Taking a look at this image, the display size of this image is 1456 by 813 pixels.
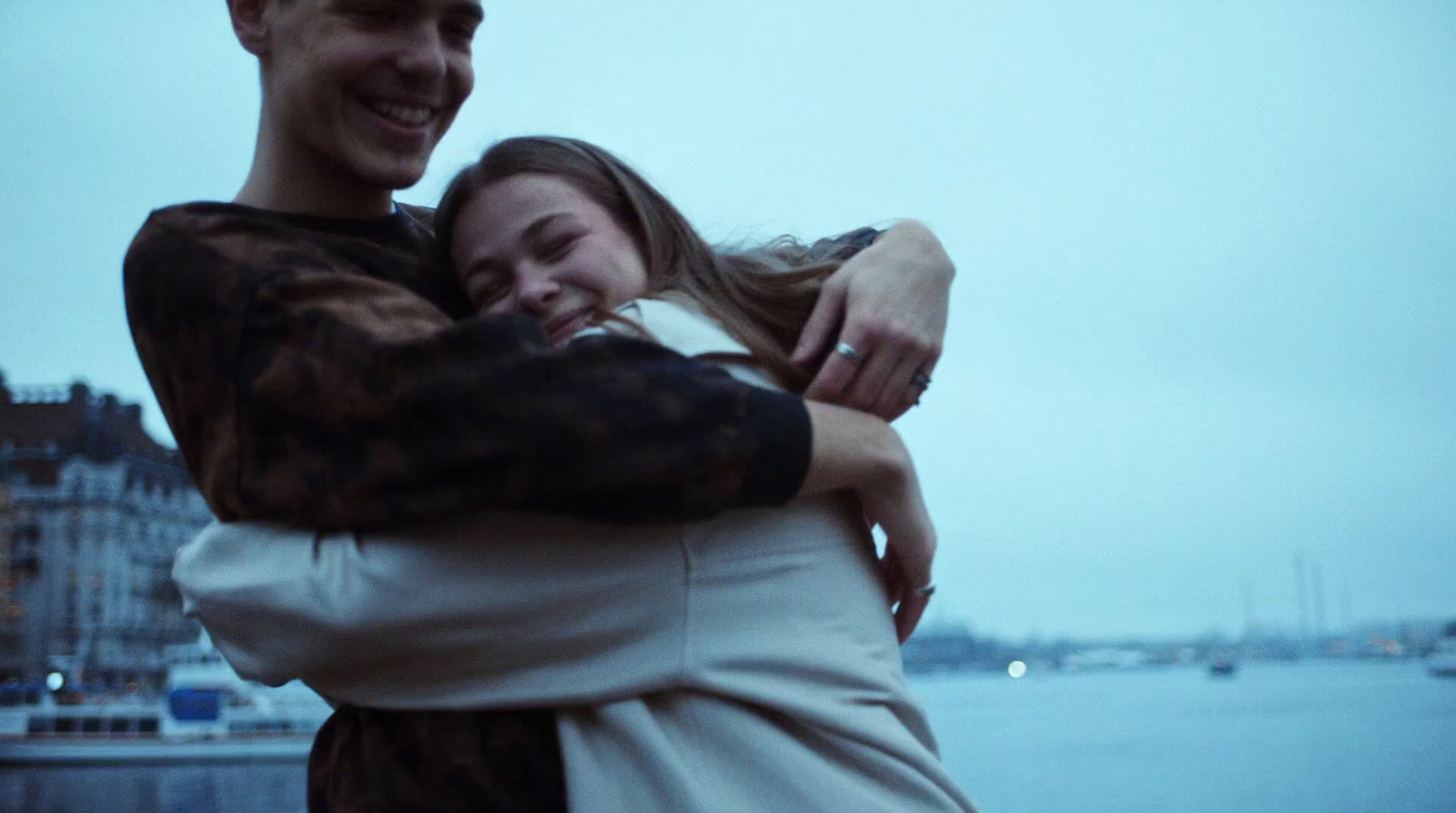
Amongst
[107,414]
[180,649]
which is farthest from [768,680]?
[107,414]

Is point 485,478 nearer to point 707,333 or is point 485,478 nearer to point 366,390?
point 366,390

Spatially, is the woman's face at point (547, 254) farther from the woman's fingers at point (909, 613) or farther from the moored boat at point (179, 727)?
the moored boat at point (179, 727)

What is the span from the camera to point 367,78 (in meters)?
1.28

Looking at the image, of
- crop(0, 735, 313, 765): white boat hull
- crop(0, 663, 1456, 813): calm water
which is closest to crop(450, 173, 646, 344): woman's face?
crop(0, 663, 1456, 813): calm water

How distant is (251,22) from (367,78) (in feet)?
0.55

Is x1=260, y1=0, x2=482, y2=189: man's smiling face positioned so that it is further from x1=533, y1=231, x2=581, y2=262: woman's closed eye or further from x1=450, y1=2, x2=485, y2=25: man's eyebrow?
x1=533, y1=231, x2=581, y2=262: woman's closed eye

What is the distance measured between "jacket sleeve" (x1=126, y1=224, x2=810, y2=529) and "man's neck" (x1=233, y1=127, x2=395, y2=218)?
339mm

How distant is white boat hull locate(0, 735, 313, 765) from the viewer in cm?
3350

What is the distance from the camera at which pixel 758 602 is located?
1.03m

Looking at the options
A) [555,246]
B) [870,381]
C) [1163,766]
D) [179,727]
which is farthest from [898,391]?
[1163,766]

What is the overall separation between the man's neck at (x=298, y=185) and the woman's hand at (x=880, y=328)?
0.51m

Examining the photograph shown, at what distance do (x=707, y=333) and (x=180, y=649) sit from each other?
140 ft

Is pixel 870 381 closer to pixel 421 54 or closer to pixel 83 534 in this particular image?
pixel 421 54

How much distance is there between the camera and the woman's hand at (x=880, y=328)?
3.78 ft
